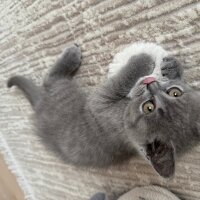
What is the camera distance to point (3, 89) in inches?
78.4

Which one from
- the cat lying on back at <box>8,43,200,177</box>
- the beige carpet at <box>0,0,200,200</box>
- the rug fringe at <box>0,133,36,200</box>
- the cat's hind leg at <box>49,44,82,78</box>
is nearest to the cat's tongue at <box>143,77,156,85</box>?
the cat lying on back at <box>8,43,200,177</box>

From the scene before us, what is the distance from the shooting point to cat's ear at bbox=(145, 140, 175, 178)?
1111mm

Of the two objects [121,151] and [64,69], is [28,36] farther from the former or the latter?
[121,151]

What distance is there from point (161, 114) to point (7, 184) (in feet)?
4.88

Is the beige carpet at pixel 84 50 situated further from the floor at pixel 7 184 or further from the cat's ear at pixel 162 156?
the cat's ear at pixel 162 156

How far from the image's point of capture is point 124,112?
127cm

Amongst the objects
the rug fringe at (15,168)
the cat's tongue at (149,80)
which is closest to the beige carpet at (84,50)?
the rug fringe at (15,168)

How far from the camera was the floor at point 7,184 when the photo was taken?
2322mm

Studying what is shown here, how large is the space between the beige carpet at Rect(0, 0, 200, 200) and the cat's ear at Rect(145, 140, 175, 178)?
0.68ft

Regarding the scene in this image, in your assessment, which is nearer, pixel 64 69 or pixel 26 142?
pixel 64 69

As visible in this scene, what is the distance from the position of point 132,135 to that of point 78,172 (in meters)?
0.71

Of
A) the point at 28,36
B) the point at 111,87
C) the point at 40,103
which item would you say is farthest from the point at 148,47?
the point at 28,36

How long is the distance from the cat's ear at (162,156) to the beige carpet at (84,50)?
21 centimetres

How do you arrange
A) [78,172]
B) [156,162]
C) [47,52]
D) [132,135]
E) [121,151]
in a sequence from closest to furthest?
→ [156,162] < [132,135] < [121,151] < [47,52] < [78,172]
